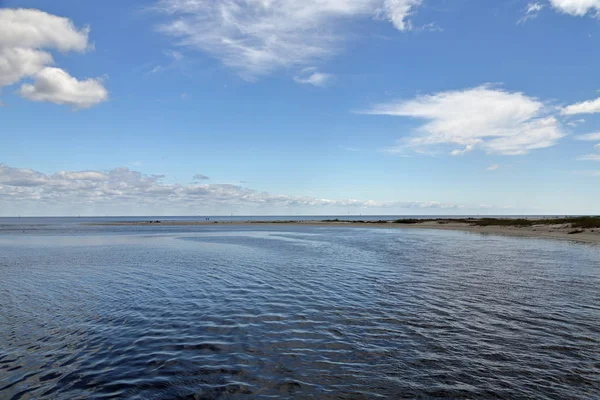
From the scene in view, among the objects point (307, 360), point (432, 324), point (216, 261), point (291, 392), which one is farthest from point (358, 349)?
point (216, 261)

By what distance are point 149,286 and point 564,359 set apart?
19.8 m

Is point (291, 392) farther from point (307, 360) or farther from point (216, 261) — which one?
point (216, 261)

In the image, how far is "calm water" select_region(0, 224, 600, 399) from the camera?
27.3ft

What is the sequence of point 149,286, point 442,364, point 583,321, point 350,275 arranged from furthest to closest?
1. point 350,275
2. point 149,286
3. point 583,321
4. point 442,364

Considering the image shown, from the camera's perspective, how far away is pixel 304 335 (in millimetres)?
11672

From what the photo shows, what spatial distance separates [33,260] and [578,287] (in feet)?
140

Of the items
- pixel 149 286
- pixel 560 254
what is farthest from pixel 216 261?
pixel 560 254

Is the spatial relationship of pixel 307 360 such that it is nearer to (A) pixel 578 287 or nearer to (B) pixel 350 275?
(B) pixel 350 275

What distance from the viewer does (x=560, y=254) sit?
31.8 metres

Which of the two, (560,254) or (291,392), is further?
Answer: (560,254)

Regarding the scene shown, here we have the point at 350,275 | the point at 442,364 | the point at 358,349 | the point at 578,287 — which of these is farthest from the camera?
the point at 350,275

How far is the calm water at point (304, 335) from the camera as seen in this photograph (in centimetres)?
832

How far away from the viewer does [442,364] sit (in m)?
9.24

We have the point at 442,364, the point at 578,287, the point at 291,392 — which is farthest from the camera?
the point at 578,287
